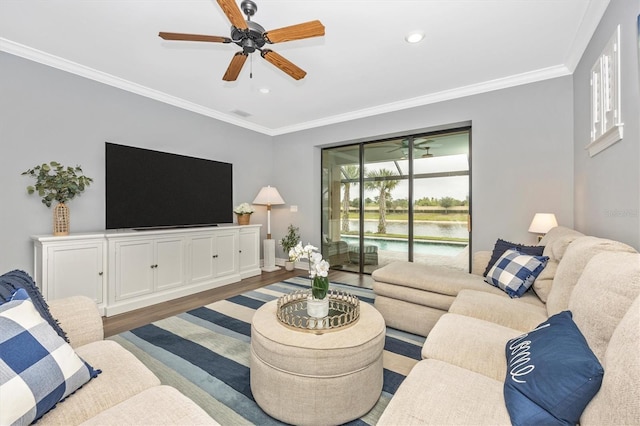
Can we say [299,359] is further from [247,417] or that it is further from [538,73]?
[538,73]

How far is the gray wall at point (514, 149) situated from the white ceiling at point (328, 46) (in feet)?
0.59

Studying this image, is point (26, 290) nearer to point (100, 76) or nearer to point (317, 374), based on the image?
point (317, 374)

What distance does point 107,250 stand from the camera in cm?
308

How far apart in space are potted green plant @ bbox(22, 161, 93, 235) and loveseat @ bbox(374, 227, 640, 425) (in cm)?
350

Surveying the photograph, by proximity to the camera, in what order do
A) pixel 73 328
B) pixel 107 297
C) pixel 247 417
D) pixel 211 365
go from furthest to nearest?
1. pixel 107 297
2. pixel 211 365
3. pixel 247 417
4. pixel 73 328

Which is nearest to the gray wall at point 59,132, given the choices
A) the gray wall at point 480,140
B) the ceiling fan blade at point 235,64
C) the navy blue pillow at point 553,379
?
the gray wall at point 480,140

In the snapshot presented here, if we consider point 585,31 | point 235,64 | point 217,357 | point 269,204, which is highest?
point 585,31

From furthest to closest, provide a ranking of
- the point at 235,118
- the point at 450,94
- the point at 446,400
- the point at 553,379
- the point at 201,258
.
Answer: the point at 235,118
the point at 201,258
the point at 450,94
the point at 446,400
the point at 553,379

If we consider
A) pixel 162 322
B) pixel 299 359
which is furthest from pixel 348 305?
pixel 162 322

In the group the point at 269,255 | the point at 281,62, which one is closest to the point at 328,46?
the point at 281,62

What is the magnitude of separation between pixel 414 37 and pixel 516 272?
2.21 m

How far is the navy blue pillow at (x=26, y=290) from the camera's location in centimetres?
118

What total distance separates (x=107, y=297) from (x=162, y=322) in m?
0.77

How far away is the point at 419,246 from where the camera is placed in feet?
14.6
